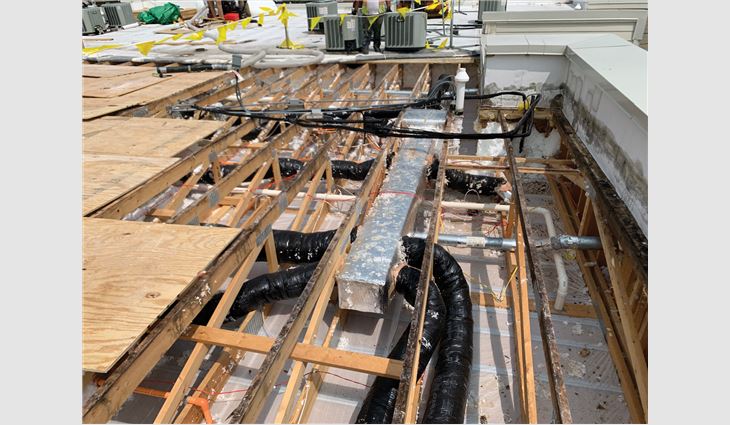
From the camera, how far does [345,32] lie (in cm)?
909

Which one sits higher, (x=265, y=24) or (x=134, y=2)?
(x=134, y=2)

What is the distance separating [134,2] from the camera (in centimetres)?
1916

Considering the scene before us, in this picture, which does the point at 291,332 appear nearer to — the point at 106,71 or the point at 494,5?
the point at 106,71

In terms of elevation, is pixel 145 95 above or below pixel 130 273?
above

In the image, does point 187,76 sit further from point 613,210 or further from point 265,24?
point 265,24

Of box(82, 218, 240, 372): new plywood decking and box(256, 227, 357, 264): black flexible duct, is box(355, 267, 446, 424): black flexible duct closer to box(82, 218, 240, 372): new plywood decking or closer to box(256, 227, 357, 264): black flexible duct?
box(256, 227, 357, 264): black flexible duct

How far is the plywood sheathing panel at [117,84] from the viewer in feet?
20.5

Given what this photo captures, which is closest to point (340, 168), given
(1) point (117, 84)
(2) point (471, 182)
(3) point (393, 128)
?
(3) point (393, 128)

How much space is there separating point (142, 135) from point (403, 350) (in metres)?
3.68

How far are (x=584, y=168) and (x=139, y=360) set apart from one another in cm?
444

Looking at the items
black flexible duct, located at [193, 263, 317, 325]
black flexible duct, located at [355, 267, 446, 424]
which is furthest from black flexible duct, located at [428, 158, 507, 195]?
black flexible duct, located at [193, 263, 317, 325]

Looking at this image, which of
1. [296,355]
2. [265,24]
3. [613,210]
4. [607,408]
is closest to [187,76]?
[296,355]

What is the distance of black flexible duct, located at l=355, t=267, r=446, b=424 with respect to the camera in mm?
2744

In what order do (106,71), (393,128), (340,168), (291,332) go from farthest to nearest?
(106,71)
(340,168)
(393,128)
(291,332)
